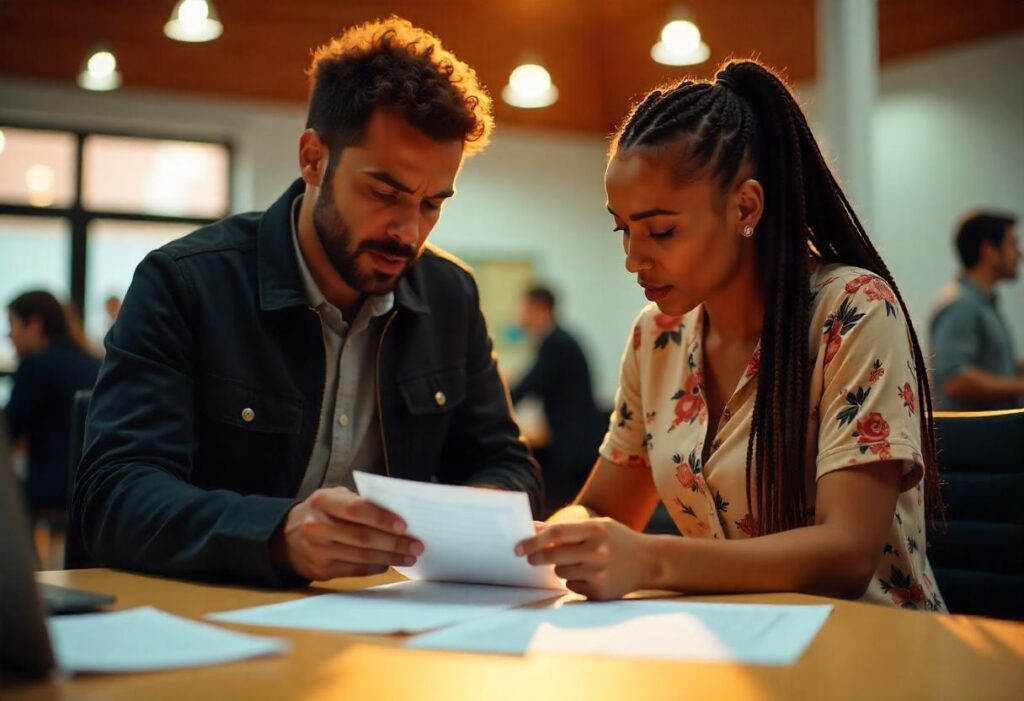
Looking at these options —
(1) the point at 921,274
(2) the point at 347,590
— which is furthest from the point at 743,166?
(1) the point at 921,274

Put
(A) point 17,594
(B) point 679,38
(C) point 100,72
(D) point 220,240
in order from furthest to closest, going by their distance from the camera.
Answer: (C) point 100,72
(B) point 679,38
(D) point 220,240
(A) point 17,594

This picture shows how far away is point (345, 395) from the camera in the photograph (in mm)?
1756

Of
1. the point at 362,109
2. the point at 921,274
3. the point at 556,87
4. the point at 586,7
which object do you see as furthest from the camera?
the point at 556,87

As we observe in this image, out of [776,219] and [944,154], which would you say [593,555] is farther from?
[944,154]

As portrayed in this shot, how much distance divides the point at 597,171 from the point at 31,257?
4238mm

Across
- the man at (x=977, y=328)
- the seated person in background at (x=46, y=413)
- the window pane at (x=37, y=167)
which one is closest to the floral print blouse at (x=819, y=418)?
the man at (x=977, y=328)

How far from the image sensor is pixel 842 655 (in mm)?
882

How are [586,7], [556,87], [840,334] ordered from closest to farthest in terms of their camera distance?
[840,334] → [586,7] → [556,87]

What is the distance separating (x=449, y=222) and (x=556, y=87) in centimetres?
125

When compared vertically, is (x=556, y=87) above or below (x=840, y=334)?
above

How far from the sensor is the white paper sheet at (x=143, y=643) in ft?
2.69

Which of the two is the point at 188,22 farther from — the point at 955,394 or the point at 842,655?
the point at 842,655

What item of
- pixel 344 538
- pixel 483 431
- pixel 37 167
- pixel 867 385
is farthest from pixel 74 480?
pixel 37 167

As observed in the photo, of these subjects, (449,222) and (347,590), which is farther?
(449,222)
